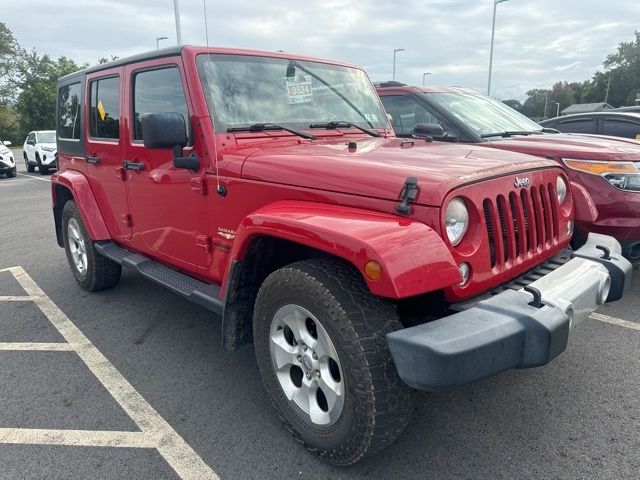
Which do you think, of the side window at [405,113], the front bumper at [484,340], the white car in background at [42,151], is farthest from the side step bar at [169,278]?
the white car in background at [42,151]

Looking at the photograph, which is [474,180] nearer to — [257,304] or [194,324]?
[257,304]

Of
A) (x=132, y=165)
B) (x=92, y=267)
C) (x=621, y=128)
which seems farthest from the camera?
(x=621, y=128)

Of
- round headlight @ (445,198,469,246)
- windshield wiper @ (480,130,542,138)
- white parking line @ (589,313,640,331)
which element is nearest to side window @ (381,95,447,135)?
windshield wiper @ (480,130,542,138)

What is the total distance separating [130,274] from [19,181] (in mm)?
13101

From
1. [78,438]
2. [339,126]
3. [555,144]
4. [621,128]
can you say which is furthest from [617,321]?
[621,128]

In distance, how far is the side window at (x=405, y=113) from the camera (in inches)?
224

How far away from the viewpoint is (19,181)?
51.6 feet

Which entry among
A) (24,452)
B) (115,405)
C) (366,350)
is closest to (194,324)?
(115,405)

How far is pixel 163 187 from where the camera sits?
3.34 m

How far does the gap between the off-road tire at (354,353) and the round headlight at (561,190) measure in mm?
1571

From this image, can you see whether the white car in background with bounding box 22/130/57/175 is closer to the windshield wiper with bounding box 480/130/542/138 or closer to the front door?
the front door

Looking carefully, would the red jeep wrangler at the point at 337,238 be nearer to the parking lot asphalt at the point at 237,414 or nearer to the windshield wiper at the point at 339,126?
the windshield wiper at the point at 339,126

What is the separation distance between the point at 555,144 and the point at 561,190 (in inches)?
79.0

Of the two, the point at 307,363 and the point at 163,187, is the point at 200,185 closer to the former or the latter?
the point at 163,187
